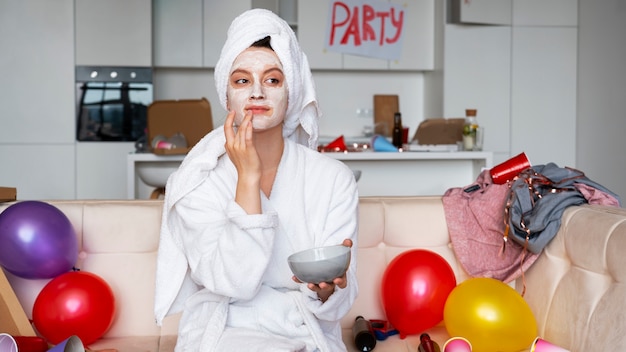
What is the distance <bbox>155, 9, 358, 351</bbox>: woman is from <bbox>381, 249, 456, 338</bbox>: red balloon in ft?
1.25

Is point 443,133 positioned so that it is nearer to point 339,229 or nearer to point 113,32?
point 113,32

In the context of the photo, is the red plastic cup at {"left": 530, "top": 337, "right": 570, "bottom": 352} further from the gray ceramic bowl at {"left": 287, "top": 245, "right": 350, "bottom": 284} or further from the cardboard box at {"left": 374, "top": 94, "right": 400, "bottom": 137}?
the cardboard box at {"left": 374, "top": 94, "right": 400, "bottom": 137}

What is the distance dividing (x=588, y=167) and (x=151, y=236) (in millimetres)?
4668

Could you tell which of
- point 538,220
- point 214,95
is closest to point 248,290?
point 538,220

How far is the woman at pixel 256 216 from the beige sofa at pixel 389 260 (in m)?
0.40

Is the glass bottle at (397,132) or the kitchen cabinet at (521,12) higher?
the kitchen cabinet at (521,12)

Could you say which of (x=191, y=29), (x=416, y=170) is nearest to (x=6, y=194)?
(x=416, y=170)

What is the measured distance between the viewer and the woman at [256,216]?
1.61m

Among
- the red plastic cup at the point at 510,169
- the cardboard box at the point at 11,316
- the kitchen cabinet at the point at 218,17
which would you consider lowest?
the cardboard box at the point at 11,316

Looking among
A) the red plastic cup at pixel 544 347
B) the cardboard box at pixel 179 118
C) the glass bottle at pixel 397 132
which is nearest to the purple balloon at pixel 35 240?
the red plastic cup at pixel 544 347

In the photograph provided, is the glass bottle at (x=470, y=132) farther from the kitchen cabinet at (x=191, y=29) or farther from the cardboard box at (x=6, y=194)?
the cardboard box at (x=6, y=194)

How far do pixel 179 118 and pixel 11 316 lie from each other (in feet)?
8.33

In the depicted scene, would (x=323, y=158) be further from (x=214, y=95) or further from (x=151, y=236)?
(x=214, y=95)

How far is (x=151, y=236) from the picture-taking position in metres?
2.23
